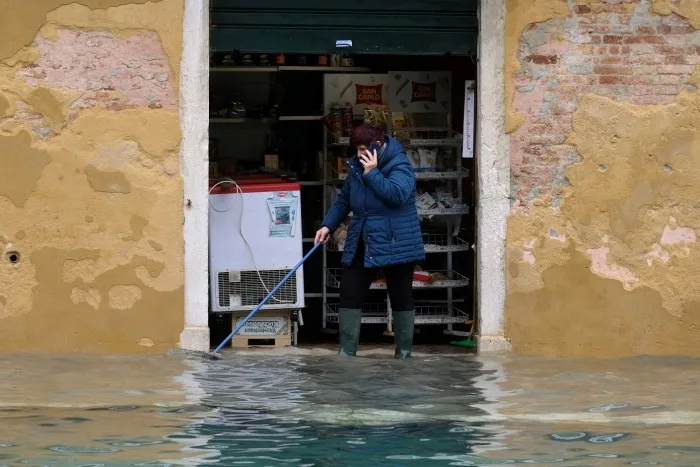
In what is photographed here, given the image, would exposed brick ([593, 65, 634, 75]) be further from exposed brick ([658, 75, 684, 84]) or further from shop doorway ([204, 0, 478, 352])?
shop doorway ([204, 0, 478, 352])

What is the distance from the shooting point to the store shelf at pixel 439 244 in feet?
36.1

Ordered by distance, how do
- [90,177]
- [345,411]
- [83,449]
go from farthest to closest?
[90,177]
[345,411]
[83,449]

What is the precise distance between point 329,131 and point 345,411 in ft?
13.1

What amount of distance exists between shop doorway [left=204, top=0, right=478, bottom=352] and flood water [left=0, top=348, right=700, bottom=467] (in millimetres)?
1082

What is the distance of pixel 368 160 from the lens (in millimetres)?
9398

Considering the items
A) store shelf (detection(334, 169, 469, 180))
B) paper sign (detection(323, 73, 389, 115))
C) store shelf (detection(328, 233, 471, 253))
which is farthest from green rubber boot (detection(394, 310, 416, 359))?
paper sign (detection(323, 73, 389, 115))

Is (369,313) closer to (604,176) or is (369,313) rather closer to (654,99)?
(604,176)

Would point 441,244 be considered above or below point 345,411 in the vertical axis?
above

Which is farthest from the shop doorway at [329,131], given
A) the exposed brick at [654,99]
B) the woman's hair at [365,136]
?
the exposed brick at [654,99]

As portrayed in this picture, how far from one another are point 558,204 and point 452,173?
133cm

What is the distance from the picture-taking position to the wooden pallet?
10383 millimetres

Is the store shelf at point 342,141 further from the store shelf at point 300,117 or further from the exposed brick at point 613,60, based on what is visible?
the exposed brick at point 613,60

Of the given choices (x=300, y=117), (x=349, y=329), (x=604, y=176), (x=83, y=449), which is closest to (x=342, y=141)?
(x=300, y=117)

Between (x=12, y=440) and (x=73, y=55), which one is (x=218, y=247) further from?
(x=12, y=440)
